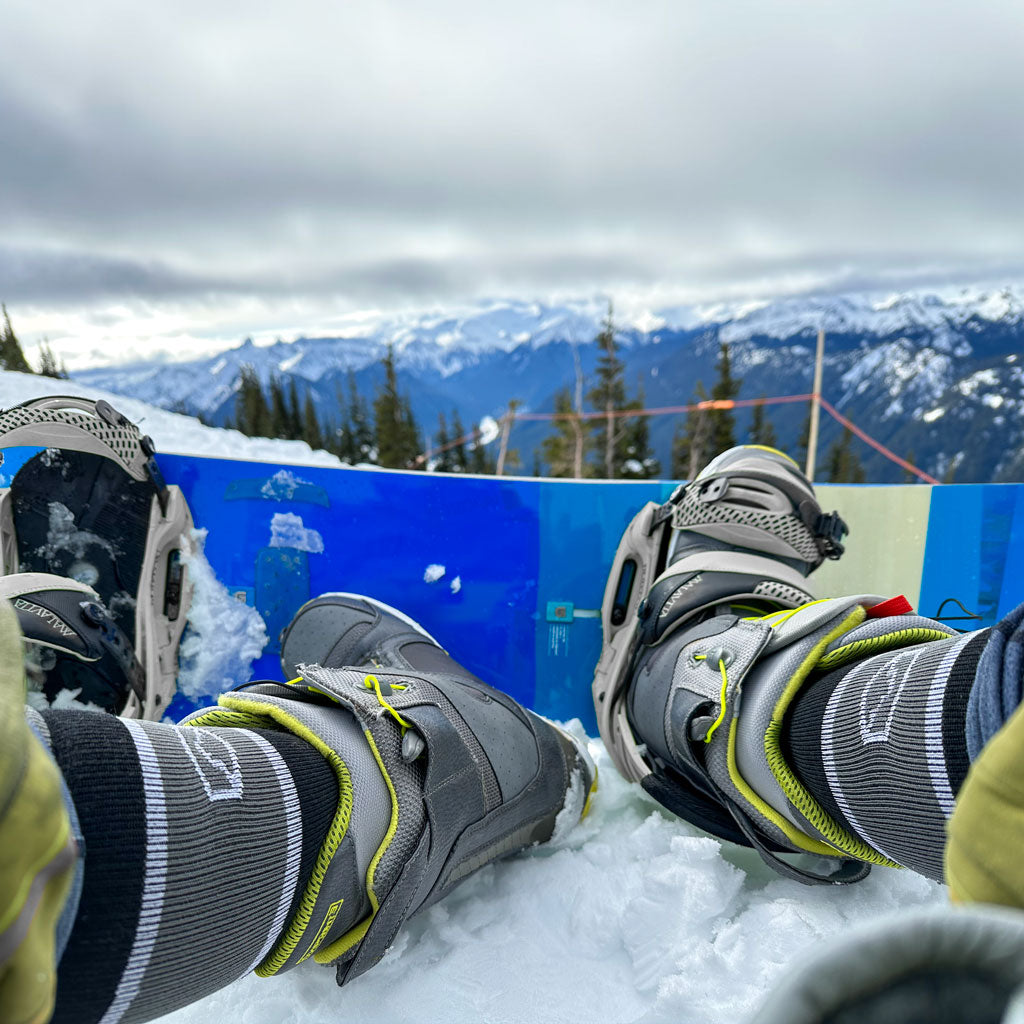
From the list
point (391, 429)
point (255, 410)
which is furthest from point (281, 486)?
point (255, 410)

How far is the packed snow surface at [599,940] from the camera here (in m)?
0.89

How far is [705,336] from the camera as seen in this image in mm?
174000

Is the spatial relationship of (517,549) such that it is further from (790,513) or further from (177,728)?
(177,728)

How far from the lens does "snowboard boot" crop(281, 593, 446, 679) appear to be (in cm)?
152

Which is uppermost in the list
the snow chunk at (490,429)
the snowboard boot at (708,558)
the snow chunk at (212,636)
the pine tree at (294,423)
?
the snowboard boot at (708,558)

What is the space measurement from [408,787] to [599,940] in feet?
1.46

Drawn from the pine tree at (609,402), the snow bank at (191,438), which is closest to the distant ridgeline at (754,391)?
the pine tree at (609,402)

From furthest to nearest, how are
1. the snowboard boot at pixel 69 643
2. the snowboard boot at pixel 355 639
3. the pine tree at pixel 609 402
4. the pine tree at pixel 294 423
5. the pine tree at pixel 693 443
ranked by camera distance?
the pine tree at pixel 294 423
the pine tree at pixel 609 402
the pine tree at pixel 693 443
the snowboard boot at pixel 355 639
the snowboard boot at pixel 69 643

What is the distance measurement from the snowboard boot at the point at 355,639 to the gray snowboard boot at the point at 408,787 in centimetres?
29

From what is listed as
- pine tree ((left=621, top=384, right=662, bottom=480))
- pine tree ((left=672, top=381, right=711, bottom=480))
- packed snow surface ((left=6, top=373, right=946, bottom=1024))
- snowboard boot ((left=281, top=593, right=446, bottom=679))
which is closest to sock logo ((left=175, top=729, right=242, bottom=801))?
packed snow surface ((left=6, top=373, right=946, bottom=1024))

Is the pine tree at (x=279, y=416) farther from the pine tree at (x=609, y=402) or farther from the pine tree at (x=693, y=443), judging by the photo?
the pine tree at (x=693, y=443)

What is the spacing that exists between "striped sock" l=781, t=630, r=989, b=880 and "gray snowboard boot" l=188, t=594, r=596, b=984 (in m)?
0.50

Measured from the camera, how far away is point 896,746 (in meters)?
0.75

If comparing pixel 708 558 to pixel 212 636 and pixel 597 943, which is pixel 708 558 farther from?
pixel 212 636
